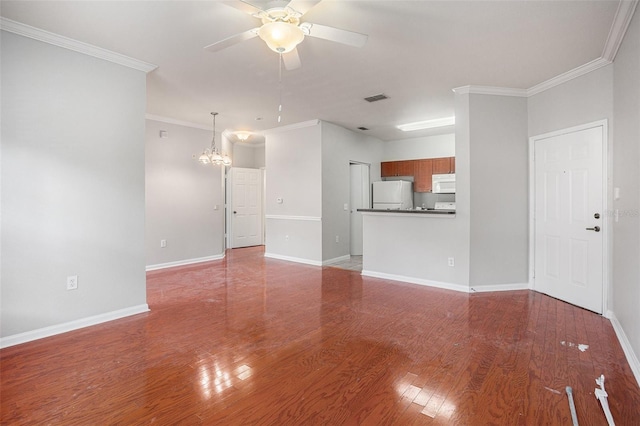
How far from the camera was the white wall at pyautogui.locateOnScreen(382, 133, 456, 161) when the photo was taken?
6785mm

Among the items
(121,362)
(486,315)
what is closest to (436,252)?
(486,315)

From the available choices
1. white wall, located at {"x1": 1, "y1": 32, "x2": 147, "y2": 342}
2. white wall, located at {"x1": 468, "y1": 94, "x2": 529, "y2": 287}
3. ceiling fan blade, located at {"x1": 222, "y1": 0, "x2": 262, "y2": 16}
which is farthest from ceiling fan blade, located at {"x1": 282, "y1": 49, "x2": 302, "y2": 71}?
white wall, located at {"x1": 468, "y1": 94, "x2": 529, "y2": 287}

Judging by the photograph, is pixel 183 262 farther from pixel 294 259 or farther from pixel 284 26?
pixel 284 26

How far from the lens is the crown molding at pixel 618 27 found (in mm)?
2291

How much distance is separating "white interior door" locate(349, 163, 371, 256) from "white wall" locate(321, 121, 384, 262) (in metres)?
0.17

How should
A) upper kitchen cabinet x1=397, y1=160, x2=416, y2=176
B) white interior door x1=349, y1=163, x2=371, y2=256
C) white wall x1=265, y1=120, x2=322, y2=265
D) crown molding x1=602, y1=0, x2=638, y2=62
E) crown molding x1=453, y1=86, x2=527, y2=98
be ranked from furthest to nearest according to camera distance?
upper kitchen cabinet x1=397, y1=160, x2=416, y2=176 → white interior door x1=349, y1=163, x2=371, y2=256 → white wall x1=265, y1=120, x2=322, y2=265 → crown molding x1=453, y1=86, x2=527, y2=98 → crown molding x1=602, y1=0, x2=638, y2=62

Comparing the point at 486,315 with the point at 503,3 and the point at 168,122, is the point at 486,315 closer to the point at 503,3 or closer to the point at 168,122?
the point at 503,3

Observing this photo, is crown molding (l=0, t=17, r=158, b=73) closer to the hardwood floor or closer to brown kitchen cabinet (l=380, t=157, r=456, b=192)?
the hardwood floor

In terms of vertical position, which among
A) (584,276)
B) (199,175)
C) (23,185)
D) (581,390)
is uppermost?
(199,175)

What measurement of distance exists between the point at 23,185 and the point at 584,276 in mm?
5596

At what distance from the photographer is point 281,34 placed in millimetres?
2070

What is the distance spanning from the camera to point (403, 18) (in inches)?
99.1

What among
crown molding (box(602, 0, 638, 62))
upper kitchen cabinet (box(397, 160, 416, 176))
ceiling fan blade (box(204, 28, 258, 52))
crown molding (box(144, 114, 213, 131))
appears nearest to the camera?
ceiling fan blade (box(204, 28, 258, 52))

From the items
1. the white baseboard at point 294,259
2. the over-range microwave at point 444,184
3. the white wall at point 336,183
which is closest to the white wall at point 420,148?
the over-range microwave at point 444,184
